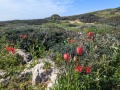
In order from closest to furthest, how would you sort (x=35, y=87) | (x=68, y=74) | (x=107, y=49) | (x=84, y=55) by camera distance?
(x=68, y=74), (x=35, y=87), (x=84, y=55), (x=107, y=49)

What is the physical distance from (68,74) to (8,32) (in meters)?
7.10

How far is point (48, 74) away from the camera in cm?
816

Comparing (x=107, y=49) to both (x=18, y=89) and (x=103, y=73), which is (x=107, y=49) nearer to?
(x=103, y=73)

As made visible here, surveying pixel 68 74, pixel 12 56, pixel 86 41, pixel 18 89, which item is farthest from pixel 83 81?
pixel 12 56

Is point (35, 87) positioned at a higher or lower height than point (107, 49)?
lower

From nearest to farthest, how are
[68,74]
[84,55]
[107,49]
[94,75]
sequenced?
[68,74] < [94,75] < [84,55] < [107,49]

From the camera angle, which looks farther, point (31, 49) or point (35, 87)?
point (31, 49)

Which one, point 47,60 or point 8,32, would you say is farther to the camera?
point 8,32

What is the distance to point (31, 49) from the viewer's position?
37.0 feet

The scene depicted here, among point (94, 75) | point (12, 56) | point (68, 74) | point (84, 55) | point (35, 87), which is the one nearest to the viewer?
point (68, 74)

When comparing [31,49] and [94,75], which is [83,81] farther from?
[31,49]

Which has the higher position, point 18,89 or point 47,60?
point 47,60

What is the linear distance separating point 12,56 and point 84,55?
2916 millimetres

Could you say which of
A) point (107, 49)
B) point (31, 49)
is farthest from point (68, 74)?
point (31, 49)
